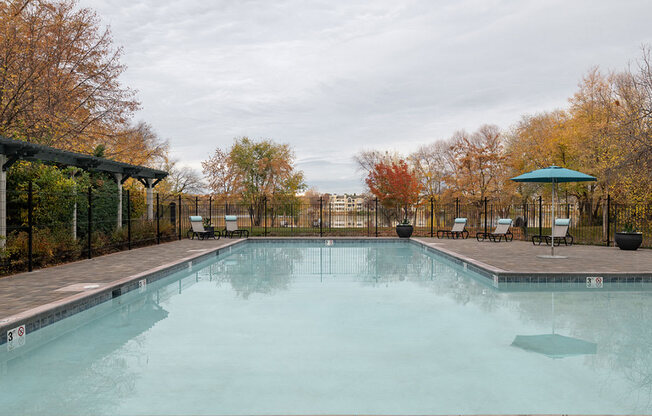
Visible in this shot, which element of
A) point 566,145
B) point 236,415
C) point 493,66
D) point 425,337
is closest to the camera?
point 236,415

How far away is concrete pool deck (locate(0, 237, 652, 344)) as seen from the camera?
505 cm

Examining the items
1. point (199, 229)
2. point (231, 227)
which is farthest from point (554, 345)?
point (231, 227)

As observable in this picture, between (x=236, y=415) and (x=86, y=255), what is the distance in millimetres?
8906

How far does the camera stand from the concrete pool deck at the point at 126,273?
505 centimetres

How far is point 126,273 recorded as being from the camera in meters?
7.62

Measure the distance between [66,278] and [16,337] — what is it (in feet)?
9.81

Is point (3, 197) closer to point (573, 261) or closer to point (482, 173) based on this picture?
point (573, 261)

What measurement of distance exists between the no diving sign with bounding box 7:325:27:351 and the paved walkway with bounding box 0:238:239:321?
0.87 ft

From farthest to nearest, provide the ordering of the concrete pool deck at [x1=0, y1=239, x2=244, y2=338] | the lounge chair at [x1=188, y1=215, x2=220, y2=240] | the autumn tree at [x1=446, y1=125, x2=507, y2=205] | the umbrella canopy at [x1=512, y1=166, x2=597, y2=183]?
the autumn tree at [x1=446, y1=125, x2=507, y2=205], the lounge chair at [x1=188, y1=215, x2=220, y2=240], the umbrella canopy at [x1=512, y1=166, x2=597, y2=183], the concrete pool deck at [x1=0, y1=239, x2=244, y2=338]

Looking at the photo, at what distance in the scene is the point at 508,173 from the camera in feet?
82.9

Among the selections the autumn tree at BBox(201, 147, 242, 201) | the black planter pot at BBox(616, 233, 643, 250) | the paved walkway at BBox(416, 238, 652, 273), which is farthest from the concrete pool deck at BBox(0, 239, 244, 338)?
the autumn tree at BBox(201, 147, 242, 201)

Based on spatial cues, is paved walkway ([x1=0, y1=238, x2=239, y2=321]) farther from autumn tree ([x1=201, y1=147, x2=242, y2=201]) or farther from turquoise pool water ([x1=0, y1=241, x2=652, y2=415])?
autumn tree ([x1=201, y1=147, x2=242, y2=201])

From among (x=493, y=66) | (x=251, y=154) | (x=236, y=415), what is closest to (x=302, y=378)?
(x=236, y=415)

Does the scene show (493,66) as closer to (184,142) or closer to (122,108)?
(122,108)
